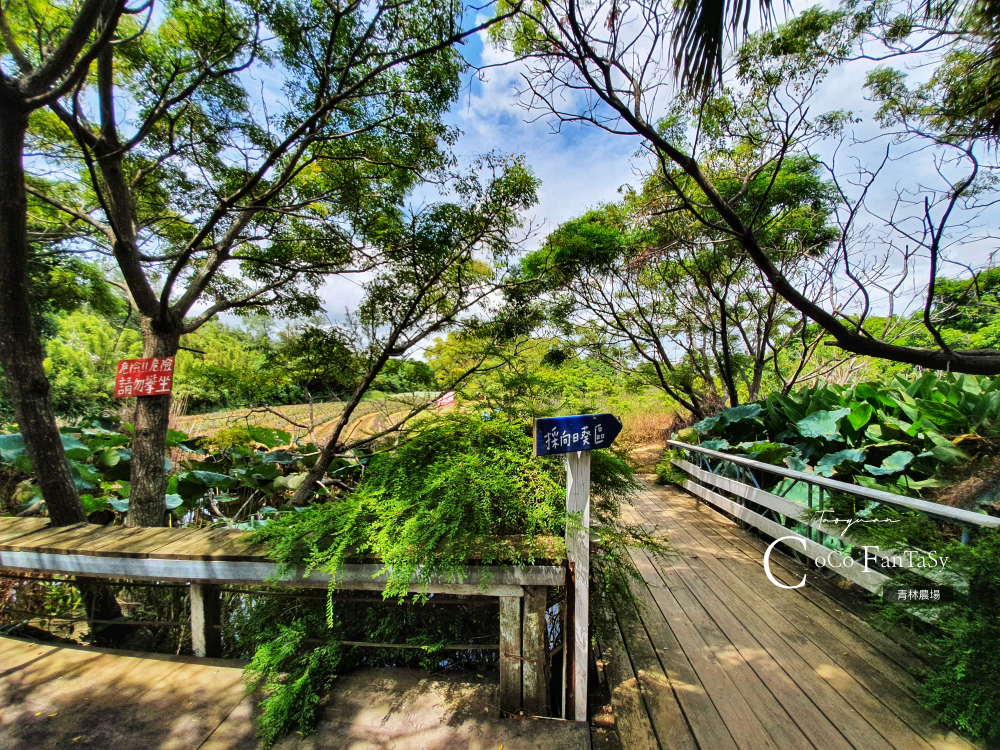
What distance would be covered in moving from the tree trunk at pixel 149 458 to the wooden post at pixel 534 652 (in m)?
2.86

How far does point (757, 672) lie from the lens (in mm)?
1850

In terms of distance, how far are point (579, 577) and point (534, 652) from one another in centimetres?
33

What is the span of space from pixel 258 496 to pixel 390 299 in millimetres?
2627

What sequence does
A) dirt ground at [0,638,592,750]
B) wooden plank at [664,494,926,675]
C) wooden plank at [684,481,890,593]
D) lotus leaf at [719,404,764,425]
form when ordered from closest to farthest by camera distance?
dirt ground at [0,638,592,750], wooden plank at [664,494,926,675], wooden plank at [684,481,890,593], lotus leaf at [719,404,764,425]

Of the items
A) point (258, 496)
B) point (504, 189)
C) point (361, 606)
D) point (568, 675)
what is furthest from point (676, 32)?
point (258, 496)

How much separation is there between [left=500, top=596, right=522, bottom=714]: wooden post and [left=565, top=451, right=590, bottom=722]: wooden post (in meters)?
0.21

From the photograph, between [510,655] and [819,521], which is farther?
[819,521]

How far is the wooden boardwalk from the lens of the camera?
150cm

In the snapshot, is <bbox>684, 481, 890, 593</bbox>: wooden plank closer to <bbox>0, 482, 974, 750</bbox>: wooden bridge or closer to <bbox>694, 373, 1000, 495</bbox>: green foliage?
<bbox>0, 482, 974, 750</bbox>: wooden bridge

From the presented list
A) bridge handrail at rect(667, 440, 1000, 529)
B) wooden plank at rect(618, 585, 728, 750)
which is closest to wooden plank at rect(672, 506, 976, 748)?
wooden plank at rect(618, 585, 728, 750)

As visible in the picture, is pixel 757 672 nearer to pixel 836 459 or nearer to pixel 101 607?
pixel 836 459

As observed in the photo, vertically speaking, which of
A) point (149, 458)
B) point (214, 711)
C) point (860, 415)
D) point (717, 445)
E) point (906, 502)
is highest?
point (860, 415)

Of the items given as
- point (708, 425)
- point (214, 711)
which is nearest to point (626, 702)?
point (214, 711)

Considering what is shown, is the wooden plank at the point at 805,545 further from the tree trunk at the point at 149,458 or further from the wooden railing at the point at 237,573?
the tree trunk at the point at 149,458
